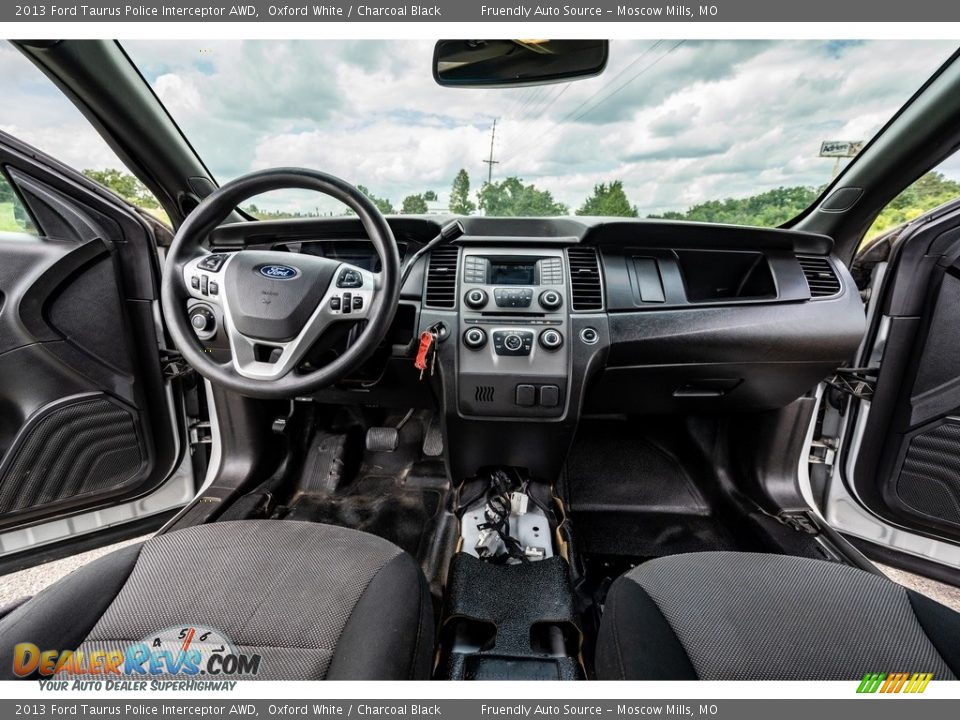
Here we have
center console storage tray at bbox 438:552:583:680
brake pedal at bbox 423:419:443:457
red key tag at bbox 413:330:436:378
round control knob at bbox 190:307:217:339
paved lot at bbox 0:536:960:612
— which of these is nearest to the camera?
center console storage tray at bbox 438:552:583:680

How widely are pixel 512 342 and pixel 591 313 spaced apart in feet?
0.95

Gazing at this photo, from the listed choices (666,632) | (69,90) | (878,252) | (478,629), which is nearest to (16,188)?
(69,90)

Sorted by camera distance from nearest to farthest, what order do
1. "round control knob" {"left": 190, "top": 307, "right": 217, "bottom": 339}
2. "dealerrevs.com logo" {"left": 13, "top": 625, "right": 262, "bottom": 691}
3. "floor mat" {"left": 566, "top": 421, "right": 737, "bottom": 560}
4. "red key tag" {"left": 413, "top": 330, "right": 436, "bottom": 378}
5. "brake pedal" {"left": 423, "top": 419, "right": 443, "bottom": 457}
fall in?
1. "dealerrevs.com logo" {"left": 13, "top": 625, "right": 262, "bottom": 691}
2. "round control knob" {"left": 190, "top": 307, "right": 217, "bottom": 339}
3. "red key tag" {"left": 413, "top": 330, "right": 436, "bottom": 378}
4. "floor mat" {"left": 566, "top": 421, "right": 737, "bottom": 560}
5. "brake pedal" {"left": 423, "top": 419, "right": 443, "bottom": 457}

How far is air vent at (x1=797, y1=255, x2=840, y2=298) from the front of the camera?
1.50 m

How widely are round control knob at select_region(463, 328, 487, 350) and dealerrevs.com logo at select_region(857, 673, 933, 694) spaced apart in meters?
1.15

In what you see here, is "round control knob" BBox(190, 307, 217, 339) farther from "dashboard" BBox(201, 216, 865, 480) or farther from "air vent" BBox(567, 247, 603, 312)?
"air vent" BBox(567, 247, 603, 312)

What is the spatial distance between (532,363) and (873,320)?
1.36 meters

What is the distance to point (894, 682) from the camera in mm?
785

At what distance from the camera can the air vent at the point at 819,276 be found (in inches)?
59.1

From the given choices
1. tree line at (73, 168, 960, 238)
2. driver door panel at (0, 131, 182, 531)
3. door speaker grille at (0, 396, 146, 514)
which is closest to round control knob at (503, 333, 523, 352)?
tree line at (73, 168, 960, 238)

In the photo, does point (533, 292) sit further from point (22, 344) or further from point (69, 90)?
point (22, 344)

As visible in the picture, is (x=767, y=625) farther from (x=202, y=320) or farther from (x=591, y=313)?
(x=202, y=320)

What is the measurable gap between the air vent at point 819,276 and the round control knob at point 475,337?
1130 mm
